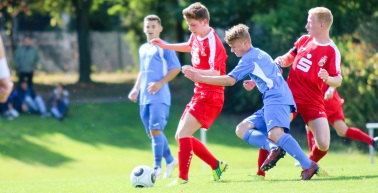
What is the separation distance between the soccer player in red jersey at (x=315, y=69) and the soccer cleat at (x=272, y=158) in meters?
0.88

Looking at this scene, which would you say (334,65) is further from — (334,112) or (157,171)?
(157,171)

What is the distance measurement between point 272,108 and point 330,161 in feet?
37.0

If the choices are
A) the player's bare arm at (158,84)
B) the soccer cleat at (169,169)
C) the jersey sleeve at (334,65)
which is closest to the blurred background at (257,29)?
the soccer cleat at (169,169)

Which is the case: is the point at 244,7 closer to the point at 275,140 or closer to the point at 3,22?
the point at 3,22

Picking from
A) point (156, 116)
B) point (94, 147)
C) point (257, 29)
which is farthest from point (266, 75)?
point (257, 29)

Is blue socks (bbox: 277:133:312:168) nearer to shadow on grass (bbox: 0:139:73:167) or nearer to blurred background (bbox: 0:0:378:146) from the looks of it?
shadow on grass (bbox: 0:139:73:167)

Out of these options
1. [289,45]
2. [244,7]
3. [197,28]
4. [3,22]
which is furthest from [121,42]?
[197,28]

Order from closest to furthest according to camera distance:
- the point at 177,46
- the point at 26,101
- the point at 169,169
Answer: the point at 177,46 → the point at 169,169 → the point at 26,101

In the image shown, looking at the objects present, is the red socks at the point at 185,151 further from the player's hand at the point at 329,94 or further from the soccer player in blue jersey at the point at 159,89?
the player's hand at the point at 329,94

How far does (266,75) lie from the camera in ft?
31.9

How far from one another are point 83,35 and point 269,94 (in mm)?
21599

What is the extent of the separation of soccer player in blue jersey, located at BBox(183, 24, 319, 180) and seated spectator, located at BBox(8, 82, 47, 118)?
15127 millimetres

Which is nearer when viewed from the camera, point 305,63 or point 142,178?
point 142,178

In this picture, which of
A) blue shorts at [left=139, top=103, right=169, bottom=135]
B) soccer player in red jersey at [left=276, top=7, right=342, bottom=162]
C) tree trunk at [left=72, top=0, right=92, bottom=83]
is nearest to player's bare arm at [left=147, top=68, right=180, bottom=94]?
blue shorts at [left=139, top=103, right=169, bottom=135]
